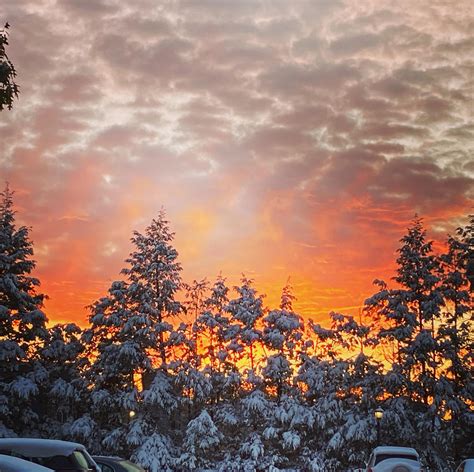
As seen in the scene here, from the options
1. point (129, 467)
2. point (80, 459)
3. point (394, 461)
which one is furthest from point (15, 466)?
point (394, 461)

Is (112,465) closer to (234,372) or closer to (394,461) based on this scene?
(394,461)

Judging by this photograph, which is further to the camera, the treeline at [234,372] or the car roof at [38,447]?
the treeline at [234,372]

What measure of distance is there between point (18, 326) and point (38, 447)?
26.9 metres

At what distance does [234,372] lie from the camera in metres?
42.0

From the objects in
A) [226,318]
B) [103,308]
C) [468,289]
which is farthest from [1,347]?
[468,289]

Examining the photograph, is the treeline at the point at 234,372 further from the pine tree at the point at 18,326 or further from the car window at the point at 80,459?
the car window at the point at 80,459

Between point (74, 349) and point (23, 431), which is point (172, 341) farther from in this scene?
point (23, 431)

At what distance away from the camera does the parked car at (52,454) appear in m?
14.0

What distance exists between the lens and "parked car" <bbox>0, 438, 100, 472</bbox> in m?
14.0

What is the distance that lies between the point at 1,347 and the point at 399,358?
23366 millimetres

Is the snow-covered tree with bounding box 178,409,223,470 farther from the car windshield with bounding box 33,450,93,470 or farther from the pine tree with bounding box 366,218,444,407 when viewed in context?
the car windshield with bounding box 33,450,93,470

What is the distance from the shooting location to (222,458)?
41.2 meters

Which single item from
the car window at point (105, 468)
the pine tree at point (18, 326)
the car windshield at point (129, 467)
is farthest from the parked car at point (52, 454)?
the pine tree at point (18, 326)

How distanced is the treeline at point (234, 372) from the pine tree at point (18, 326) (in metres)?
0.08
